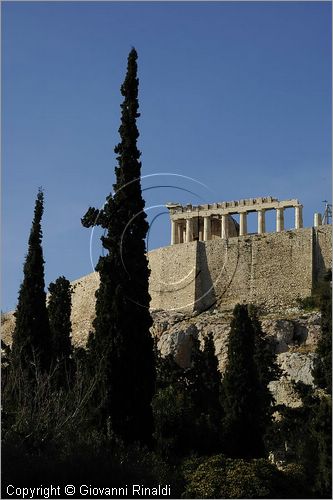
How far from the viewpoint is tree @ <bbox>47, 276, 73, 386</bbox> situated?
101 feet

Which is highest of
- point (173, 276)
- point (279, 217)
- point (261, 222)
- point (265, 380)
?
point (279, 217)

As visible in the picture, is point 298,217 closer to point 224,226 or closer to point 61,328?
point 224,226

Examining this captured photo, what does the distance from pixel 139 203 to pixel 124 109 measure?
2885 millimetres

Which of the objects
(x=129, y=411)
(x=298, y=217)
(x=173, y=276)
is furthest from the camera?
(x=173, y=276)

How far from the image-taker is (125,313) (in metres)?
24.0

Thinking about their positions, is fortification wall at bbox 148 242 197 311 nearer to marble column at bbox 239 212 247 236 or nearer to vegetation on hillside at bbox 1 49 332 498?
marble column at bbox 239 212 247 236

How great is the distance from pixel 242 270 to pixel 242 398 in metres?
26.6

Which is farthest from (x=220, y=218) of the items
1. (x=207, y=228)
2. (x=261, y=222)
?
(x=261, y=222)

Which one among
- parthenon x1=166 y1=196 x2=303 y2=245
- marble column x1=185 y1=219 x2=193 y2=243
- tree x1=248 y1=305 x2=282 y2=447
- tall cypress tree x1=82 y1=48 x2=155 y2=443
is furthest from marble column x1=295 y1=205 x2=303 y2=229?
tall cypress tree x1=82 y1=48 x2=155 y2=443

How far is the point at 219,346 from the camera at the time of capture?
4522cm

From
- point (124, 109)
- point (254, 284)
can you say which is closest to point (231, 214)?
point (254, 284)

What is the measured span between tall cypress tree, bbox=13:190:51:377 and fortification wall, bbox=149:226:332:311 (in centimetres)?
2323

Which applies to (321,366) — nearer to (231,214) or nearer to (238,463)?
(238,463)

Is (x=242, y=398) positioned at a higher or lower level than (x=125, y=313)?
lower
